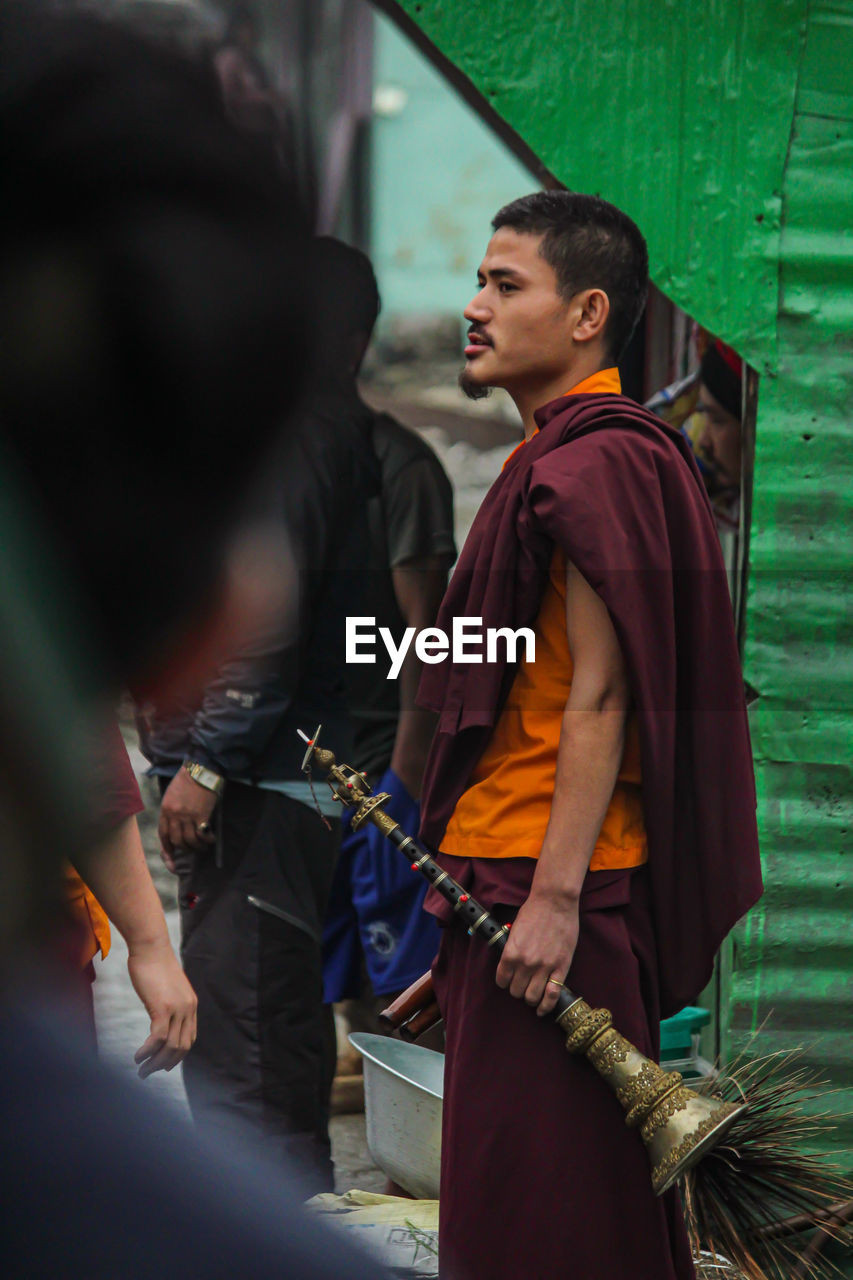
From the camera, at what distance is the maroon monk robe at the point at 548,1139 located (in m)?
1.65

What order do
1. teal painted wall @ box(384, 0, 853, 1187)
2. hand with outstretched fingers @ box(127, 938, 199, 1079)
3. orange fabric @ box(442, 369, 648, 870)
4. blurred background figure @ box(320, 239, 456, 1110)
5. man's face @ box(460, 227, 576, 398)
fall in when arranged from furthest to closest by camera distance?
blurred background figure @ box(320, 239, 456, 1110)
teal painted wall @ box(384, 0, 853, 1187)
man's face @ box(460, 227, 576, 398)
orange fabric @ box(442, 369, 648, 870)
hand with outstretched fingers @ box(127, 938, 199, 1079)

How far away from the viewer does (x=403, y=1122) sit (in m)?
2.27

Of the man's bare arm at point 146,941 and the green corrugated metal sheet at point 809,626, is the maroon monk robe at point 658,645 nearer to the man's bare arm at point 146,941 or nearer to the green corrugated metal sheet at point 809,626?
the man's bare arm at point 146,941

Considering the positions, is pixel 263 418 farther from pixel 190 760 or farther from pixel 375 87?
pixel 190 760

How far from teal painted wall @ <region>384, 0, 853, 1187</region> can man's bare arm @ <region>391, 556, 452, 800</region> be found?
2.08 feet

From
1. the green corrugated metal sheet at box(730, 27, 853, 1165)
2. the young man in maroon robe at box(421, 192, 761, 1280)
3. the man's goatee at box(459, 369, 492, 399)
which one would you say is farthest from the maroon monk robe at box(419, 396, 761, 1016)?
the green corrugated metal sheet at box(730, 27, 853, 1165)

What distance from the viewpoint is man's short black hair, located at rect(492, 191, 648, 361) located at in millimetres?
1884

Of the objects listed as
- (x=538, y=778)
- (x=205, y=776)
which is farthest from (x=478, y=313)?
(x=205, y=776)

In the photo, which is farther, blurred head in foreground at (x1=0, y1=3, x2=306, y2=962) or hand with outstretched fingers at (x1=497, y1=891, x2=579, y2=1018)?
hand with outstretched fingers at (x1=497, y1=891, x2=579, y2=1018)

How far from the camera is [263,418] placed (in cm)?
47

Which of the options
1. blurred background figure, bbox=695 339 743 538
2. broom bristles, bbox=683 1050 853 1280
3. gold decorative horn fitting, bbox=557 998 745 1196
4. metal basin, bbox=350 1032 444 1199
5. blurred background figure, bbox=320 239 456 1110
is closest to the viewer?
gold decorative horn fitting, bbox=557 998 745 1196

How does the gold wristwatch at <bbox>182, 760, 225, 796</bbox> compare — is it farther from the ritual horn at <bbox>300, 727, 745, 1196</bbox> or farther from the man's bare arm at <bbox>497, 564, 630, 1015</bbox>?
the man's bare arm at <bbox>497, 564, 630, 1015</bbox>

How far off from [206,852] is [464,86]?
1445mm

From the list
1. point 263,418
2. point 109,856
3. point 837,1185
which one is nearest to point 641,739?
point 109,856
